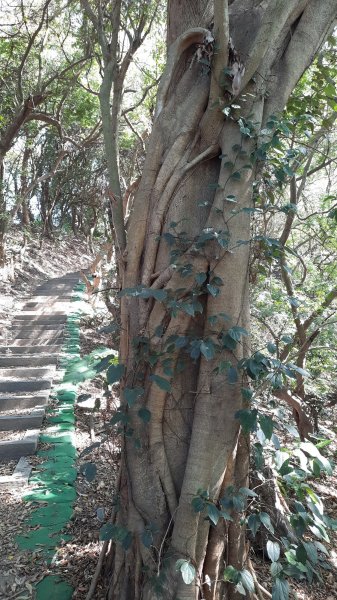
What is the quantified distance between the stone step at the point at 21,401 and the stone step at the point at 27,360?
98 centimetres

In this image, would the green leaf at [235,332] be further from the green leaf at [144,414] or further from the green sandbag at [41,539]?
the green sandbag at [41,539]

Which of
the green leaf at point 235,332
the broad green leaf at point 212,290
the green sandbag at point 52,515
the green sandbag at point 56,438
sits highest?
the broad green leaf at point 212,290

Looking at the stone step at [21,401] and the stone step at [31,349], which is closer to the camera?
the stone step at [21,401]

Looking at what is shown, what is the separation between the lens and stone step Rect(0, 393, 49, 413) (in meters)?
4.48

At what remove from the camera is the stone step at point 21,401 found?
4.48 meters

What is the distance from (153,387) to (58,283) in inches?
363

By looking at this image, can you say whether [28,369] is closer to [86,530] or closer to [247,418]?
[86,530]

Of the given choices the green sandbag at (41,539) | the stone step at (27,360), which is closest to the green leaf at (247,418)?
the green sandbag at (41,539)

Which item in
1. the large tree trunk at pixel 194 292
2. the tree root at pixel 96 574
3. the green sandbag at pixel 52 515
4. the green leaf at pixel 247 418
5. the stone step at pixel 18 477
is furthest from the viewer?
the stone step at pixel 18 477

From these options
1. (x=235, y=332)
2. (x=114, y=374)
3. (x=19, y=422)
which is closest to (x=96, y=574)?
(x=114, y=374)

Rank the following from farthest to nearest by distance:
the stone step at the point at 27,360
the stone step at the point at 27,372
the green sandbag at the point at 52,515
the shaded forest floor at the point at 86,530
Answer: the stone step at the point at 27,360 < the stone step at the point at 27,372 < the green sandbag at the point at 52,515 < the shaded forest floor at the point at 86,530

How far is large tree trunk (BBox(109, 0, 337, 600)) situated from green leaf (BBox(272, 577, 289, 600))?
0.35m

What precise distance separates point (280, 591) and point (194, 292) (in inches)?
44.8

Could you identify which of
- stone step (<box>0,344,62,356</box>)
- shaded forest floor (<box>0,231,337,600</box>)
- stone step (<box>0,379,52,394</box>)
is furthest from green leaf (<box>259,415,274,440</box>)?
stone step (<box>0,344,62,356</box>)
